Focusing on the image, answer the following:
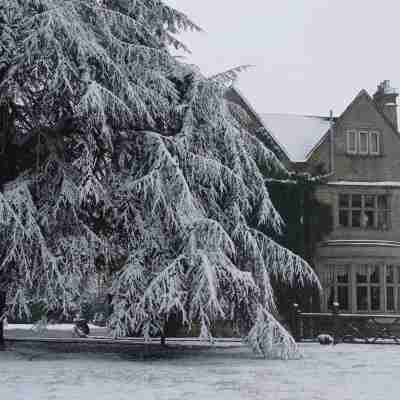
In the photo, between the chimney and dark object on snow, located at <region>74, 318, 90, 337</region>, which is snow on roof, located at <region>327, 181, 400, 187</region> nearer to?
the chimney

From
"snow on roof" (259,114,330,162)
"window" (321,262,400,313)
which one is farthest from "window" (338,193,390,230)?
"snow on roof" (259,114,330,162)

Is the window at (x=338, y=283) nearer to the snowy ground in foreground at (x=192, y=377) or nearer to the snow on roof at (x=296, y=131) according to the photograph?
the snow on roof at (x=296, y=131)

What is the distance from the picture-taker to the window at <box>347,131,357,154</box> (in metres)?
28.1

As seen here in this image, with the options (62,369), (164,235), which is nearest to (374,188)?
(164,235)

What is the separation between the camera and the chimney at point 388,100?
30.8 m

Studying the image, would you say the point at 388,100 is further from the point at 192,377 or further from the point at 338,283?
the point at 192,377

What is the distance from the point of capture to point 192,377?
1116cm

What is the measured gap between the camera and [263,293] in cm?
1504

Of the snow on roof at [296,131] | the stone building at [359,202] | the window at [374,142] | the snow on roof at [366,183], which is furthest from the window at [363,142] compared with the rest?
the snow on roof at [296,131]

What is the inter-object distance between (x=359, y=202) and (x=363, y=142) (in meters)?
2.33

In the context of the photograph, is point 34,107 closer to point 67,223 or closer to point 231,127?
point 67,223

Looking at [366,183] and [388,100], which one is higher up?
[388,100]

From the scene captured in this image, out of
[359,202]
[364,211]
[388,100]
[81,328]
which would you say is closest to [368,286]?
[364,211]

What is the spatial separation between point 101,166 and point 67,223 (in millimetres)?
1764
